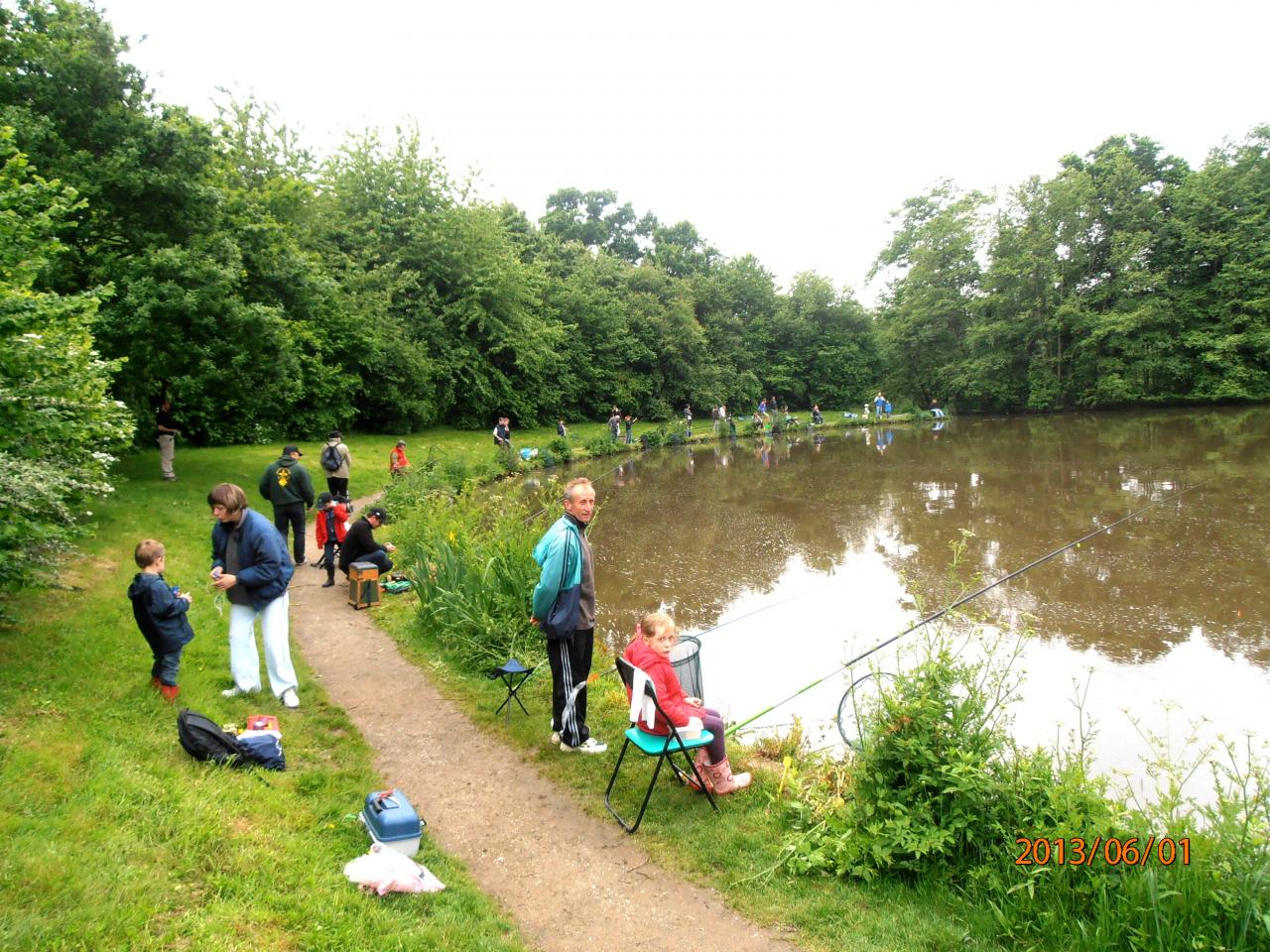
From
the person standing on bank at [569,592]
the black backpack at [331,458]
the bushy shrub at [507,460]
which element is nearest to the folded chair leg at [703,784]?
the person standing on bank at [569,592]

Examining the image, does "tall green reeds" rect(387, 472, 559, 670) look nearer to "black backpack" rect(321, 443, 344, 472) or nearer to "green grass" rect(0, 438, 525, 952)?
"green grass" rect(0, 438, 525, 952)

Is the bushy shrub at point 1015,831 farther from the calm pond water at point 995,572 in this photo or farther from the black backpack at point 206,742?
the black backpack at point 206,742

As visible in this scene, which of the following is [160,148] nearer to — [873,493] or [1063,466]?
[873,493]

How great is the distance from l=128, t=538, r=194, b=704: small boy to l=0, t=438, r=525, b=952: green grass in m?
0.15

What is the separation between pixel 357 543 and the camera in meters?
8.42

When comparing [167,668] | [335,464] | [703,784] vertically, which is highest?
[335,464]

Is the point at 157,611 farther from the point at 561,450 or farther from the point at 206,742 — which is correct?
the point at 561,450

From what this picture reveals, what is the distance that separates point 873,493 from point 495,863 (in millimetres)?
13806

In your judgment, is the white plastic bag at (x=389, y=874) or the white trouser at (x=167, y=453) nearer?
the white plastic bag at (x=389, y=874)

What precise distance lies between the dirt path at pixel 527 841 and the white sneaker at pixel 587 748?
0.98 ft

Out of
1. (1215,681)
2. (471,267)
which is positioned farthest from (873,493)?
(471,267)

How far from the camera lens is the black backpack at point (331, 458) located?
1190 centimetres
